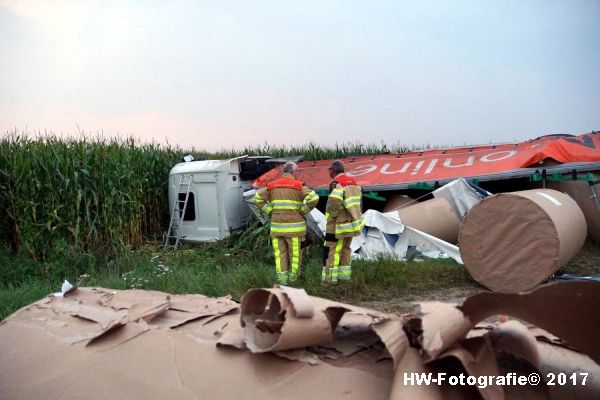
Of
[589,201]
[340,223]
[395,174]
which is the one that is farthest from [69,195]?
[589,201]

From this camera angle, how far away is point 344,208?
769cm

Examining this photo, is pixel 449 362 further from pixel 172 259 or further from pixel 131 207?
pixel 131 207

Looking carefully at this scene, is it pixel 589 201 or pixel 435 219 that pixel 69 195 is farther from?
pixel 589 201

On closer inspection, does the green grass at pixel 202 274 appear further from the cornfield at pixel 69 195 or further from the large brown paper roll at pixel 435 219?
the large brown paper roll at pixel 435 219

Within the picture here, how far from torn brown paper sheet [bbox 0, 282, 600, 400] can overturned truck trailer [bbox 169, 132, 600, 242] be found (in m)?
8.40

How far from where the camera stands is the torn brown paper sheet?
1564 mm

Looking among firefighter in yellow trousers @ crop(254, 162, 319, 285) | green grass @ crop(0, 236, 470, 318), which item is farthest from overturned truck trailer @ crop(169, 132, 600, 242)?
firefighter in yellow trousers @ crop(254, 162, 319, 285)

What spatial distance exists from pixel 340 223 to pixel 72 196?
5.84 m

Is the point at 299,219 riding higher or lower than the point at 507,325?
lower

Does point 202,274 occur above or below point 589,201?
below

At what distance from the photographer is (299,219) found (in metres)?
7.97

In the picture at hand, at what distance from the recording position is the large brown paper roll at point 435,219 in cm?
948

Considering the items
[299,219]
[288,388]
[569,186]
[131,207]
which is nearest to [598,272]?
[569,186]

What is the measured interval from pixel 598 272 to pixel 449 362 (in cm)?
824
